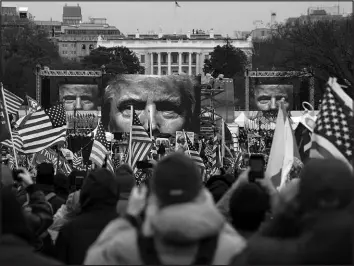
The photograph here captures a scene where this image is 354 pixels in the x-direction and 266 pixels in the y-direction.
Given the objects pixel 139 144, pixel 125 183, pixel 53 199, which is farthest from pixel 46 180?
pixel 139 144

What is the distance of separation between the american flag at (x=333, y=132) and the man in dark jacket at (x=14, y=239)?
3.95 meters

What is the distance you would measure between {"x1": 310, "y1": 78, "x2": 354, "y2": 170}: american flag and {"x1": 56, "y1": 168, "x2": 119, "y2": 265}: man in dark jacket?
225cm

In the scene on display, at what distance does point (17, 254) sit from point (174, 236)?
63 cm

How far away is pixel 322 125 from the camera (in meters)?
Answer: 8.99

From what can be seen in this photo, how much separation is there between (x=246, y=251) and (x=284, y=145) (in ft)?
21.5

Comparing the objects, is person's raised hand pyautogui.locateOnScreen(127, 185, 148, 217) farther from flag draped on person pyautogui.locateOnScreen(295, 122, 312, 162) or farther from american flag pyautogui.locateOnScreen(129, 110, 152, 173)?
american flag pyautogui.locateOnScreen(129, 110, 152, 173)

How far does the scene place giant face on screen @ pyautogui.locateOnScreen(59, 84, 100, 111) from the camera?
200ft

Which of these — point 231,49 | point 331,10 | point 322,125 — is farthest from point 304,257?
point 331,10

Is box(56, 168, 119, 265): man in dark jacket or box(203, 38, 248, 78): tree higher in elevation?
box(56, 168, 119, 265): man in dark jacket

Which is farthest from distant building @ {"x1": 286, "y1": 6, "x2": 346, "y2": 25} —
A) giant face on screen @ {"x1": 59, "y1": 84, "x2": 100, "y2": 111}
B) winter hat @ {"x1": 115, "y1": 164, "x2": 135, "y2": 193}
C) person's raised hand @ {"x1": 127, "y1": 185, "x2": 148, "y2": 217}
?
person's raised hand @ {"x1": 127, "y1": 185, "x2": 148, "y2": 217}

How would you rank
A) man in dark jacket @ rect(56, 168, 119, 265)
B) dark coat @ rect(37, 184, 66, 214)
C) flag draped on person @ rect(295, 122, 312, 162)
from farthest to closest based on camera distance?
flag draped on person @ rect(295, 122, 312, 162) < dark coat @ rect(37, 184, 66, 214) < man in dark jacket @ rect(56, 168, 119, 265)

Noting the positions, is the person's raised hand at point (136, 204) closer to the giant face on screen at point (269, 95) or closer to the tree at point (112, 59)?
the giant face on screen at point (269, 95)

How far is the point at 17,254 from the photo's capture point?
4.83 metres

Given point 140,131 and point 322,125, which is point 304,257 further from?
point 140,131
